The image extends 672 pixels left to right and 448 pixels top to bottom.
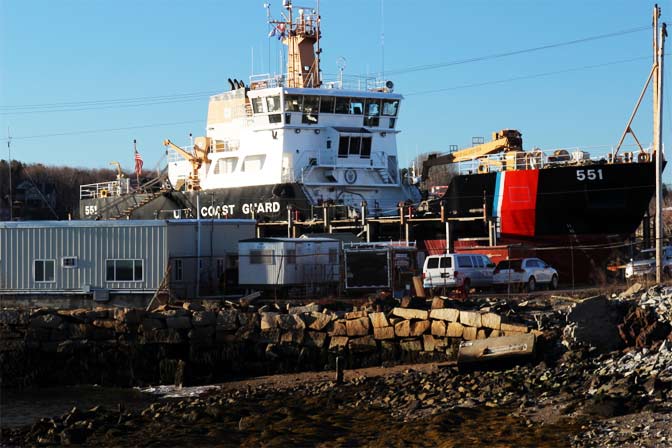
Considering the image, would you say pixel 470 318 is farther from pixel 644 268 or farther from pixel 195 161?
pixel 195 161

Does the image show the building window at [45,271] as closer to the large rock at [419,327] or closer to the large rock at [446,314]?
the large rock at [419,327]

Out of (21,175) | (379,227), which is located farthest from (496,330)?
(21,175)

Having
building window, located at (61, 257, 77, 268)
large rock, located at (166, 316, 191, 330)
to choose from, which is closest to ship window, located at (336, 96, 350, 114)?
building window, located at (61, 257, 77, 268)

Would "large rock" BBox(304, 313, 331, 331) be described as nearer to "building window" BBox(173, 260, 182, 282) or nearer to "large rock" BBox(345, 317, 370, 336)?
"large rock" BBox(345, 317, 370, 336)

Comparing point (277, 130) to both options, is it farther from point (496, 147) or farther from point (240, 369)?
point (240, 369)

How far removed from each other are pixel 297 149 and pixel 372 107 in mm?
4677

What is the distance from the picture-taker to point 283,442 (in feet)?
49.9

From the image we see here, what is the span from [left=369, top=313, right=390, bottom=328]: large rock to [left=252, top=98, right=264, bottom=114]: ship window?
1013 inches

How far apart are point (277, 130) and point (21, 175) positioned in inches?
2137

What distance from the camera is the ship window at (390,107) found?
162 ft

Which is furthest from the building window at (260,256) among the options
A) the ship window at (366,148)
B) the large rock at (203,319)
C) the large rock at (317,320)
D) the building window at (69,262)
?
the ship window at (366,148)

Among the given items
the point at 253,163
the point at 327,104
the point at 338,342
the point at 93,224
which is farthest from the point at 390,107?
the point at 338,342

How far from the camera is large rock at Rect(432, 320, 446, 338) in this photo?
22.6 meters

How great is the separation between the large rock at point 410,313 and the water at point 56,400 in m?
5.93
